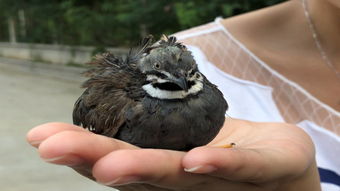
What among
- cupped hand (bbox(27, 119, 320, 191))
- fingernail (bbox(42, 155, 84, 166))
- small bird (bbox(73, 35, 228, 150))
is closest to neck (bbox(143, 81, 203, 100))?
small bird (bbox(73, 35, 228, 150))

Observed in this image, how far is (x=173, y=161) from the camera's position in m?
1.11

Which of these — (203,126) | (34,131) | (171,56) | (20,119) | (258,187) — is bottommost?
(20,119)

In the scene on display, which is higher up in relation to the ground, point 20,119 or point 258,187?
point 258,187

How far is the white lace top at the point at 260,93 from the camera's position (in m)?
2.21

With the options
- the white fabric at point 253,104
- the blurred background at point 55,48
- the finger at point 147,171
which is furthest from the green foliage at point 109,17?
the finger at point 147,171

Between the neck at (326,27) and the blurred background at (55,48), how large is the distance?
3.03 m

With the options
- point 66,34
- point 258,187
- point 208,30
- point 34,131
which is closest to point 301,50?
point 208,30

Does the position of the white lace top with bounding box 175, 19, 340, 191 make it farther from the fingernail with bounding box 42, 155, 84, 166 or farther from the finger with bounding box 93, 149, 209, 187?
the fingernail with bounding box 42, 155, 84, 166

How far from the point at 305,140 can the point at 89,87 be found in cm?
82

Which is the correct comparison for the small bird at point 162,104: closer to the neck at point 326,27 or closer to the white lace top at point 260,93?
the white lace top at point 260,93

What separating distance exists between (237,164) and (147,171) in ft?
Result: 0.75

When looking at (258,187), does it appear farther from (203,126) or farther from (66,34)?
(66,34)

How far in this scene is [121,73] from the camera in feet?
5.49

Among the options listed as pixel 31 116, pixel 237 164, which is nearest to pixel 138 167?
pixel 237 164
